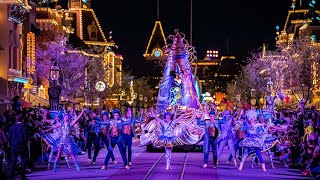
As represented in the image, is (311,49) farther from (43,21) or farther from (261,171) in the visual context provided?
(261,171)

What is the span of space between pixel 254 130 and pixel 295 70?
45.6m

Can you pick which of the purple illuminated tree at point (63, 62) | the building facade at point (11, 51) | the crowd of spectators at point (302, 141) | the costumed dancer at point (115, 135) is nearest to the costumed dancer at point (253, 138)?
the crowd of spectators at point (302, 141)

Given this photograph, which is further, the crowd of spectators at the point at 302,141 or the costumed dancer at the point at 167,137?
the costumed dancer at the point at 167,137

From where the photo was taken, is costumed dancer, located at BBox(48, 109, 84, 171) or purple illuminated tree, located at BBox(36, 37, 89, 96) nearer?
costumed dancer, located at BBox(48, 109, 84, 171)

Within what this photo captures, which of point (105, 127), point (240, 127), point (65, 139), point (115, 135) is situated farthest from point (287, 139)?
point (65, 139)

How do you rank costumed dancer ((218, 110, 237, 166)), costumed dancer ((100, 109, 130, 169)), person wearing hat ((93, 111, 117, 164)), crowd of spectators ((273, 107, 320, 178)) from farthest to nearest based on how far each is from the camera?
costumed dancer ((218, 110, 237, 166)), person wearing hat ((93, 111, 117, 164)), costumed dancer ((100, 109, 130, 169)), crowd of spectators ((273, 107, 320, 178))

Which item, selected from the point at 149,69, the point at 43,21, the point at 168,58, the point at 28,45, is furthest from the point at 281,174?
the point at 149,69

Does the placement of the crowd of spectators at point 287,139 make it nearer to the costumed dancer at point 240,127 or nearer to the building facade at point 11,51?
the costumed dancer at point 240,127

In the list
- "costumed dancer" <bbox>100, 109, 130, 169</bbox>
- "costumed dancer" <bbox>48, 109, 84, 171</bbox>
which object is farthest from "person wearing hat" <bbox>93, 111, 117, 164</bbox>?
"costumed dancer" <bbox>48, 109, 84, 171</bbox>

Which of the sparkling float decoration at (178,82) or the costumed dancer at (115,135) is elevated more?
the sparkling float decoration at (178,82)

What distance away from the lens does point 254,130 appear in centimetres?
2095

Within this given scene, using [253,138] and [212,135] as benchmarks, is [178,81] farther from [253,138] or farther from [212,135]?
[253,138]

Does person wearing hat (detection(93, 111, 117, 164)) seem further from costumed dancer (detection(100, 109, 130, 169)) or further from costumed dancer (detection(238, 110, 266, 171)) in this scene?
costumed dancer (detection(238, 110, 266, 171))

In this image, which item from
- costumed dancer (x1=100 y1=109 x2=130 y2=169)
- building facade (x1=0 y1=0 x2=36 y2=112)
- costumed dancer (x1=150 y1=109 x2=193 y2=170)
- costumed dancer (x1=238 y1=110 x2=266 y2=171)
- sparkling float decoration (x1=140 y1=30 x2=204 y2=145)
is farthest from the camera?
building facade (x1=0 y1=0 x2=36 y2=112)
